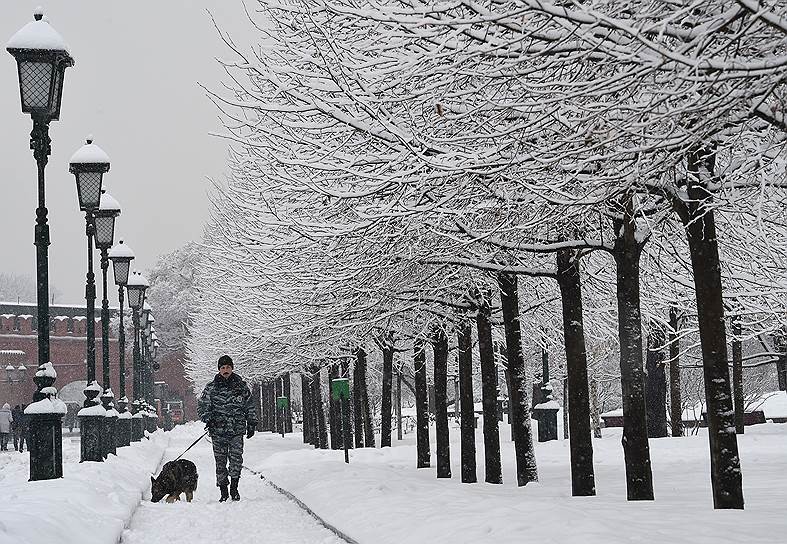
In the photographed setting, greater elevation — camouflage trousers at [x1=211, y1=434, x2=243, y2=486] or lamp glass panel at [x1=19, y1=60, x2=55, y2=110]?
lamp glass panel at [x1=19, y1=60, x2=55, y2=110]

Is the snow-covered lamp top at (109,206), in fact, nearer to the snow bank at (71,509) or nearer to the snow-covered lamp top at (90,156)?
the snow-covered lamp top at (90,156)

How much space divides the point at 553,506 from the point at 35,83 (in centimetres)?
774

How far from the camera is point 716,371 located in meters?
9.03

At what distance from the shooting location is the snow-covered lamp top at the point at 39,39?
1209 cm

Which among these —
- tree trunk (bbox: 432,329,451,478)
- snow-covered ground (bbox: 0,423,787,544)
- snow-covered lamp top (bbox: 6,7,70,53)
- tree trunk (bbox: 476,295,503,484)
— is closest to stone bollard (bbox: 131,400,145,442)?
snow-covered ground (bbox: 0,423,787,544)

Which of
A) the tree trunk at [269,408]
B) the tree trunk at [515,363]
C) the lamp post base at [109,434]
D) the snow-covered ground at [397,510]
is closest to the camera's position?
the snow-covered ground at [397,510]

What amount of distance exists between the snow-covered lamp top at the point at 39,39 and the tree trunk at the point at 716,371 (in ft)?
24.2

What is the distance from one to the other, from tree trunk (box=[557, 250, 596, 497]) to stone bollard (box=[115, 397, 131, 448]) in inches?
663

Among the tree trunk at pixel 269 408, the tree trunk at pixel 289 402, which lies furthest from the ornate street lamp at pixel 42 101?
the tree trunk at pixel 269 408

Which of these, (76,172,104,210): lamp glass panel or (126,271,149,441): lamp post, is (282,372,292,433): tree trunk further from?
(76,172,104,210): lamp glass panel

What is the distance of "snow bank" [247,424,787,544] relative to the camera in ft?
24.6

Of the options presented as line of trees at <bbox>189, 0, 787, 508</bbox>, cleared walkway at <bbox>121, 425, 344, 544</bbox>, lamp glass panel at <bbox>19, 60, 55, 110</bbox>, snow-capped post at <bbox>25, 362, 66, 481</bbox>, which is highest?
lamp glass panel at <bbox>19, 60, 55, 110</bbox>

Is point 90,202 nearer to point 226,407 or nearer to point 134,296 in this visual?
point 226,407

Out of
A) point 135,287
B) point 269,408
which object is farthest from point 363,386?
point 269,408
